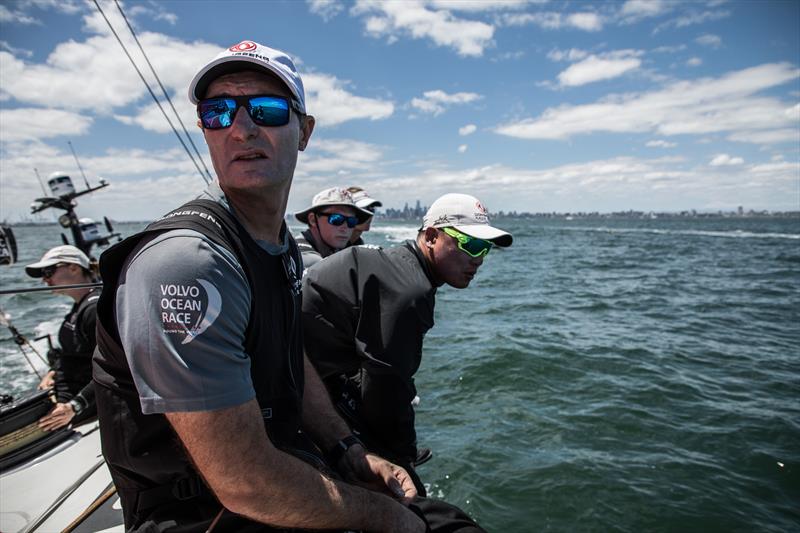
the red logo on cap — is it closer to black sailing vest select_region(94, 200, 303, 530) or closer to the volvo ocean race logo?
black sailing vest select_region(94, 200, 303, 530)

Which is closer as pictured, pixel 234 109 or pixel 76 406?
pixel 234 109

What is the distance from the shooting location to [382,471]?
2297 mm

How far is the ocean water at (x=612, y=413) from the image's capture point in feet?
18.3

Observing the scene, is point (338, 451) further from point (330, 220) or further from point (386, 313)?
point (330, 220)

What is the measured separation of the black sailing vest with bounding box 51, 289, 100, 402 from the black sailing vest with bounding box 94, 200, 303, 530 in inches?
146

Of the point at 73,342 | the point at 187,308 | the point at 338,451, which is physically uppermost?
the point at 187,308

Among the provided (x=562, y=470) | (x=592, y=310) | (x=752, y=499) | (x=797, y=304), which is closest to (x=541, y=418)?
(x=562, y=470)

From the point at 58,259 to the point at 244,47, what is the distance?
17.2ft

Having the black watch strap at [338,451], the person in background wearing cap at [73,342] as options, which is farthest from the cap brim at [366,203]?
the black watch strap at [338,451]

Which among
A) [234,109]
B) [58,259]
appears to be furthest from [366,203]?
[234,109]

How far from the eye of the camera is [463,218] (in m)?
3.18

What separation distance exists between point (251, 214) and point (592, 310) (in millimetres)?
17202

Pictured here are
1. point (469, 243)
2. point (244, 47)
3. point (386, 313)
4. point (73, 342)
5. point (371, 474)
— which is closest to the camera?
point (244, 47)

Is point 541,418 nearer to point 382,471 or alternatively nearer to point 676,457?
point 676,457
